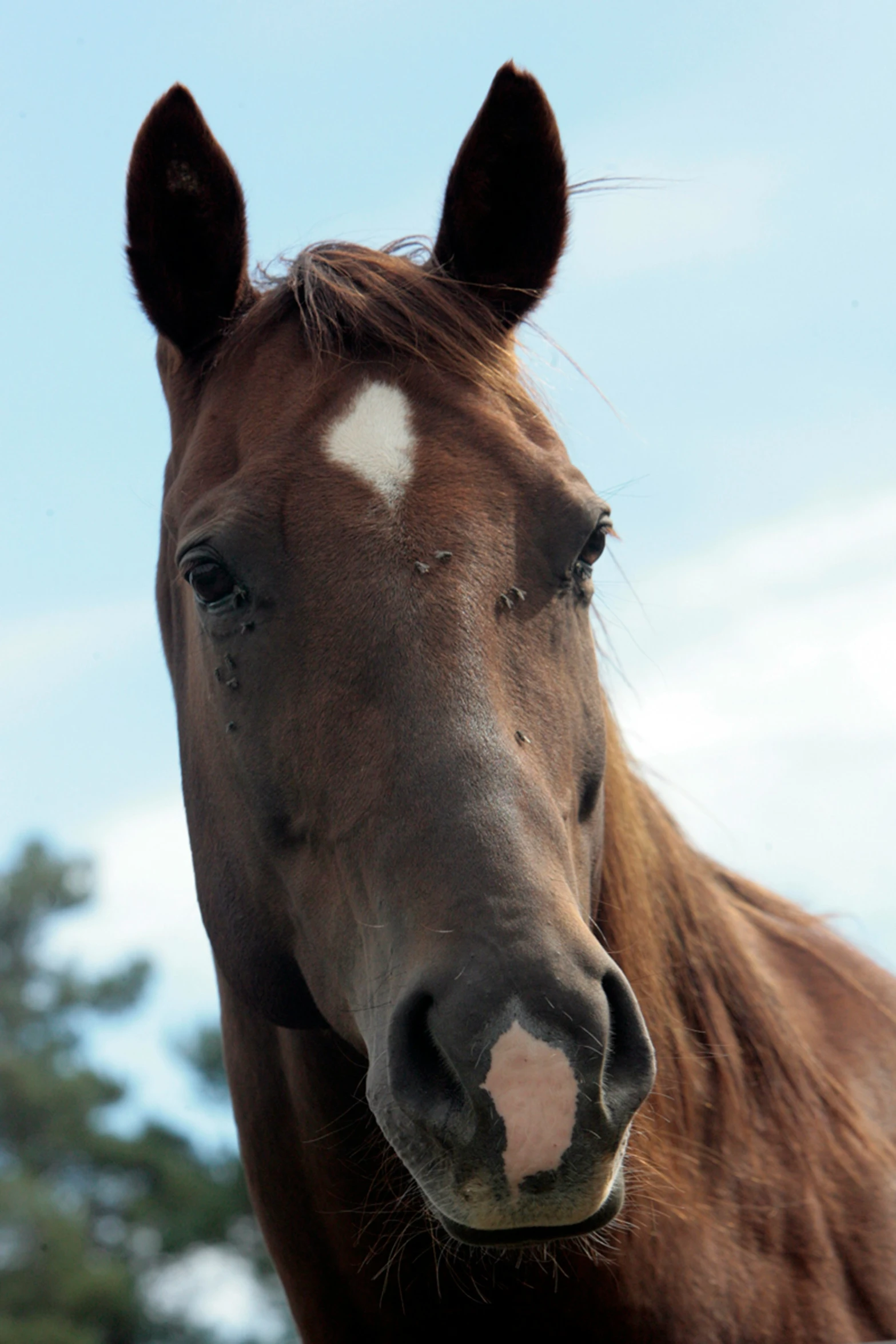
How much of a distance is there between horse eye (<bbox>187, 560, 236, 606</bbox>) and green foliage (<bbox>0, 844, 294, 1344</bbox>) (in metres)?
20.3

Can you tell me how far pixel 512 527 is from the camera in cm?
262

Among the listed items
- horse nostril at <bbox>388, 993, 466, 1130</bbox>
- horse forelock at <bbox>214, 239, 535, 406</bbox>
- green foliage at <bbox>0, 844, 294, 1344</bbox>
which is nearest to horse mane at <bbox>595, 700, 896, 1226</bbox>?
horse nostril at <bbox>388, 993, 466, 1130</bbox>

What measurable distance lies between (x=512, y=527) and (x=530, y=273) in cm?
99

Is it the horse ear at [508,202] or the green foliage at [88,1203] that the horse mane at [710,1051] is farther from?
the green foliage at [88,1203]

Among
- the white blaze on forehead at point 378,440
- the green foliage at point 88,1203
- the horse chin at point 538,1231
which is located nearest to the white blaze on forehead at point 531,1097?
the horse chin at point 538,1231

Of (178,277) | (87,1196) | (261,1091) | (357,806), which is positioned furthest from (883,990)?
(87,1196)

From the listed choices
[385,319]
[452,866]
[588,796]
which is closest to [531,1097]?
[452,866]

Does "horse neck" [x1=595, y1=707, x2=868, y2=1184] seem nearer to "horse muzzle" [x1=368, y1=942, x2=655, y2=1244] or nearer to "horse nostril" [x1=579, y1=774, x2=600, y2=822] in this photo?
"horse nostril" [x1=579, y1=774, x2=600, y2=822]

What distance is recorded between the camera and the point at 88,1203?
75.9ft

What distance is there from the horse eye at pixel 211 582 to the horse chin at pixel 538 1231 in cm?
131

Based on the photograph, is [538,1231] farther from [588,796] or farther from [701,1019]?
[701,1019]

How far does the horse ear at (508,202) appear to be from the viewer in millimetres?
3127

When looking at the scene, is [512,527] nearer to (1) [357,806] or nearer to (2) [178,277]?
(1) [357,806]

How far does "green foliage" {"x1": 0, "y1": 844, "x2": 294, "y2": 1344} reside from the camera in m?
21.0
